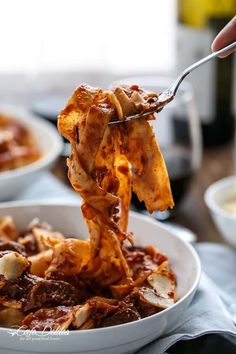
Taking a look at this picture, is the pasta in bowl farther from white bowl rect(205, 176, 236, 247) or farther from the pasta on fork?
white bowl rect(205, 176, 236, 247)

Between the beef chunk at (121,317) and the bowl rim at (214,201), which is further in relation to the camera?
the bowl rim at (214,201)

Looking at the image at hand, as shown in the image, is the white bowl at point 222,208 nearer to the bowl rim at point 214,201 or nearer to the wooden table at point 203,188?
the bowl rim at point 214,201

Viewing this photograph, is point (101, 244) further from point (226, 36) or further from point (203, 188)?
point (203, 188)

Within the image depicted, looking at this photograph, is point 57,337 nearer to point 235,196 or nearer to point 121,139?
point 121,139

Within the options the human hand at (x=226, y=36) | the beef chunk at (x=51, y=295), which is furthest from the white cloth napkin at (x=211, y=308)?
the human hand at (x=226, y=36)

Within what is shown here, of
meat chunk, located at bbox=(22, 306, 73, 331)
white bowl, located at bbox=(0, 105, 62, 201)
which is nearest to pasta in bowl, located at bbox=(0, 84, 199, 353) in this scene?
meat chunk, located at bbox=(22, 306, 73, 331)

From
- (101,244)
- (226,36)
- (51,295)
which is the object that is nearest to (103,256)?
(101,244)
